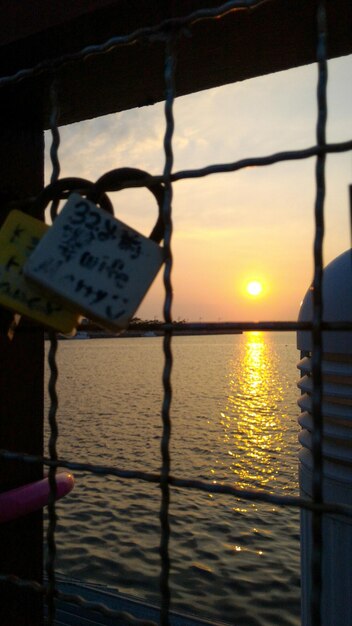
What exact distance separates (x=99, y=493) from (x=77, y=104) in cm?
1057

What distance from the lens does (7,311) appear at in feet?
3.91

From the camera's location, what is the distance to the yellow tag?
1.08 m

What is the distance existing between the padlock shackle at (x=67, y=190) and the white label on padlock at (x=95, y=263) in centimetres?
11

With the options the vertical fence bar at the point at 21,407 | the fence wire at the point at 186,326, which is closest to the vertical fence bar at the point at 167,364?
the fence wire at the point at 186,326

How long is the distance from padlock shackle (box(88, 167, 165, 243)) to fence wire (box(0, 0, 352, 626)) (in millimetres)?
18

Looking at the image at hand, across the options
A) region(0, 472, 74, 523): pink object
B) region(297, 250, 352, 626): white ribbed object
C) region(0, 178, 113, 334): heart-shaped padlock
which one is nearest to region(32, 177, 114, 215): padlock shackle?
region(0, 178, 113, 334): heart-shaped padlock

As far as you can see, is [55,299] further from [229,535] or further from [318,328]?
[229,535]

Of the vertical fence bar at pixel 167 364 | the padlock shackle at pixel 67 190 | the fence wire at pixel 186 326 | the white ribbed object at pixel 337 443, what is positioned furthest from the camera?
the white ribbed object at pixel 337 443

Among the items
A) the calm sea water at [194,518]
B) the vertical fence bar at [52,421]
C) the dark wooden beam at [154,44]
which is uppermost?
the dark wooden beam at [154,44]

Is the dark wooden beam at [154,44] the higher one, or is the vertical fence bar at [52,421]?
the dark wooden beam at [154,44]

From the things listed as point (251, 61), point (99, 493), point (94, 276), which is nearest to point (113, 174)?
point (94, 276)

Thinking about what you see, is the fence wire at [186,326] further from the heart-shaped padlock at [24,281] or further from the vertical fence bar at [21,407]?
the vertical fence bar at [21,407]

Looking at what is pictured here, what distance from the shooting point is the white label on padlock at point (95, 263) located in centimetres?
99

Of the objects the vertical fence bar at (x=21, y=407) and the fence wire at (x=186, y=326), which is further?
the vertical fence bar at (x=21, y=407)
